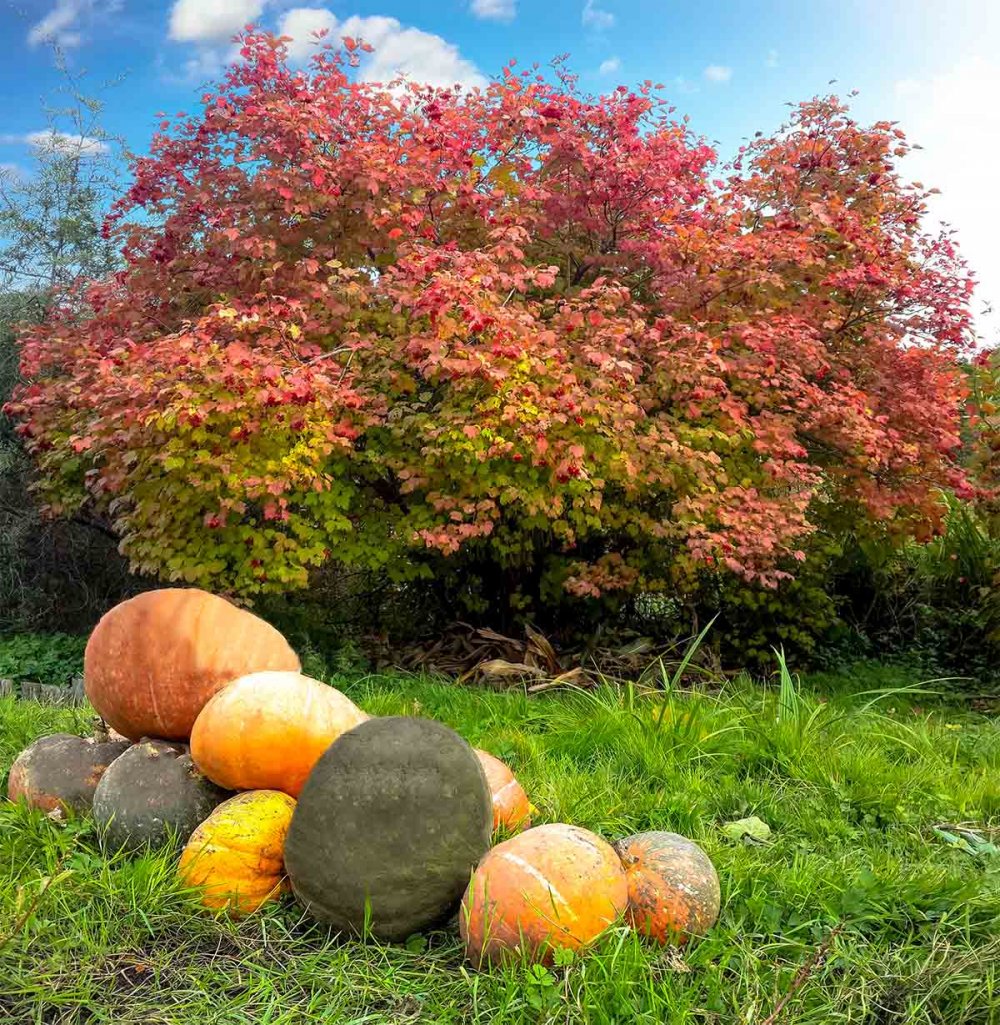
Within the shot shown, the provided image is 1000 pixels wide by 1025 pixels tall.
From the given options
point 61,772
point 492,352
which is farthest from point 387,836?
point 492,352

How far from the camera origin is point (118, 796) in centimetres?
307

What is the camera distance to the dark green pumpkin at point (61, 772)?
3.32 meters

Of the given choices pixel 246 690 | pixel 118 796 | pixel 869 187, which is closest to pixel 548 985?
pixel 246 690

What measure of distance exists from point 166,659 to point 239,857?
810 mm

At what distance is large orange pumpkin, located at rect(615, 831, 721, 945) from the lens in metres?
2.55

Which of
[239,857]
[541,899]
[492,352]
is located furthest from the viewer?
[492,352]

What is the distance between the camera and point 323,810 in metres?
2.65

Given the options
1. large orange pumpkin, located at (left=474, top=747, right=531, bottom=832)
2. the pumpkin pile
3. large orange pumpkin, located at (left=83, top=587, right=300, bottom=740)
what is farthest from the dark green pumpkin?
large orange pumpkin, located at (left=474, top=747, right=531, bottom=832)

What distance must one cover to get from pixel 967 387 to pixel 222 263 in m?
5.73

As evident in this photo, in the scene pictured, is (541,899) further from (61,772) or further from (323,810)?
(61,772)

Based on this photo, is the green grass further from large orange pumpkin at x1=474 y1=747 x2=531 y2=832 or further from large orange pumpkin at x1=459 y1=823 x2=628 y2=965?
large orange pumpkin at x1=474 y1=747 x2=531 y2=832

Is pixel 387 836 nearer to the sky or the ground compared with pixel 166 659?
nearer to the ground

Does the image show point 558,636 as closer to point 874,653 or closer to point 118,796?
point 874,653

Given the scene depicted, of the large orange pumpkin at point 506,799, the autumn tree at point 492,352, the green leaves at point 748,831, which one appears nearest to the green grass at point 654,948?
the green leaves at point 748,831
